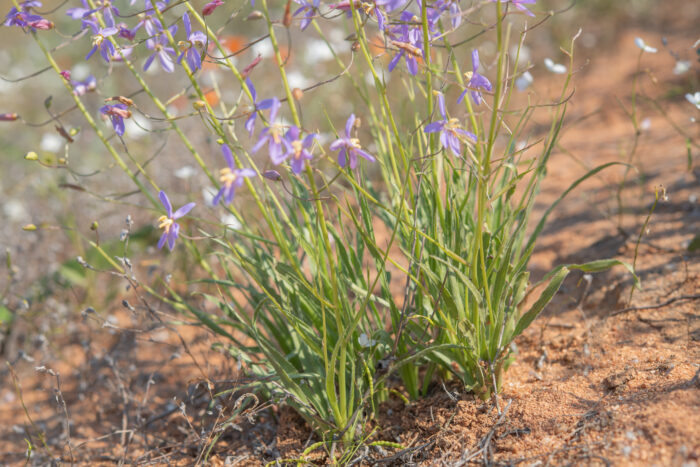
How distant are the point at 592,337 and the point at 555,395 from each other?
370 millimetres

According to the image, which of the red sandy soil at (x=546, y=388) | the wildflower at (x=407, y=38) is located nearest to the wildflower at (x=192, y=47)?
the wildflower at (x=407, y=38)

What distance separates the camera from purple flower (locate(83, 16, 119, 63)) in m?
1.31

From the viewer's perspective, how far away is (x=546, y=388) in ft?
4.96

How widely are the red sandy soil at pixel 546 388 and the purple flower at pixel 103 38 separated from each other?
76cm

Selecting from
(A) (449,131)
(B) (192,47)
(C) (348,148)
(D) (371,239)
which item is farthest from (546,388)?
(B) (192,47)

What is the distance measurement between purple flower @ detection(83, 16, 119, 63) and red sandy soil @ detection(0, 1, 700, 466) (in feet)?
2.50

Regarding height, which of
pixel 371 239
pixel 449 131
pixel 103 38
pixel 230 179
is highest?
pixel 103 38

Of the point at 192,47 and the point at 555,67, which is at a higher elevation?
the point at 192,47

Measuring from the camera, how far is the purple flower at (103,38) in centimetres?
131

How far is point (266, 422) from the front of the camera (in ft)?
5.89

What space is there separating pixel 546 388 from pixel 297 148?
101 cm

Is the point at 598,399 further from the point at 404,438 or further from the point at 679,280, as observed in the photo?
the point at 679,280

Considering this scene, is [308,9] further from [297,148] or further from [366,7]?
[297,148]

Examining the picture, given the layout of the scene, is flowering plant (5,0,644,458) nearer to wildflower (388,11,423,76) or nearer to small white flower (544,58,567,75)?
wildflower (388,11,423,76)
